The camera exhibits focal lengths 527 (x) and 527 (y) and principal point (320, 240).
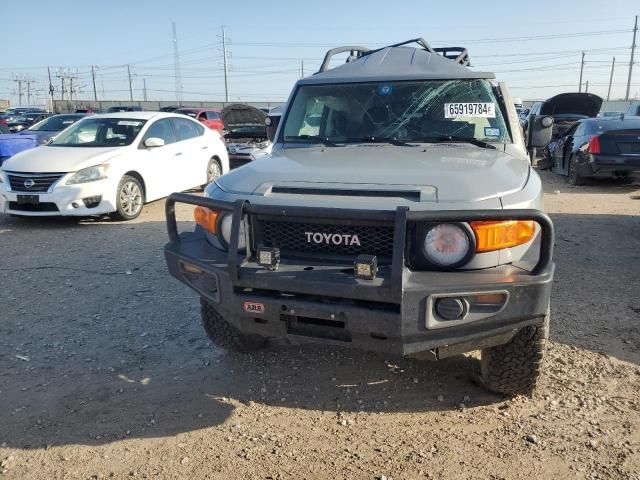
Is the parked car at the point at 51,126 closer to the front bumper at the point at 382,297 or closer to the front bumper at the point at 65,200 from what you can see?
the front bumper at the point at 65,200

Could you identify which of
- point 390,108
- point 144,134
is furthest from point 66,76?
point 390,108

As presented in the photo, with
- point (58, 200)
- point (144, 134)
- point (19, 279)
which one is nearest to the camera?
point (19, 279)

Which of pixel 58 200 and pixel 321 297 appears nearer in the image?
pixel 321 297

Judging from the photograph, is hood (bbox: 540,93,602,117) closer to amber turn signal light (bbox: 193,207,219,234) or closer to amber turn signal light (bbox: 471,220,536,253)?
amber turn signal light (bbox: 471,220,536,253)

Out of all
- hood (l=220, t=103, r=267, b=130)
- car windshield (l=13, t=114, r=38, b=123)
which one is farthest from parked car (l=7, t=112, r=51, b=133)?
hood (l=220, t=103, r=267, b=130)

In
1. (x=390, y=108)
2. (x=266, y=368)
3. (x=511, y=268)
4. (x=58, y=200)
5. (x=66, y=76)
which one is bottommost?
(x=266, y=368)

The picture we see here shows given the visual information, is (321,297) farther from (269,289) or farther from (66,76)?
(66,76)

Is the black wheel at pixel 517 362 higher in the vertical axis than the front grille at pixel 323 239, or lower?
lower

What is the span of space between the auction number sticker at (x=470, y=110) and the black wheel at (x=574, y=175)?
780 cm

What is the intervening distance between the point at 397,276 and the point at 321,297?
1.32ft

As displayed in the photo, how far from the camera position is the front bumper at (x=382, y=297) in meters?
2.34

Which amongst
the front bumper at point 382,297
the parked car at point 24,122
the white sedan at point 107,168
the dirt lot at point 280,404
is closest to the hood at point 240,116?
the white sedan at point 107,168


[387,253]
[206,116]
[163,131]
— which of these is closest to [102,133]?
[163,131]

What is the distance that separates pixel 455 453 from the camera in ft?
8.64
